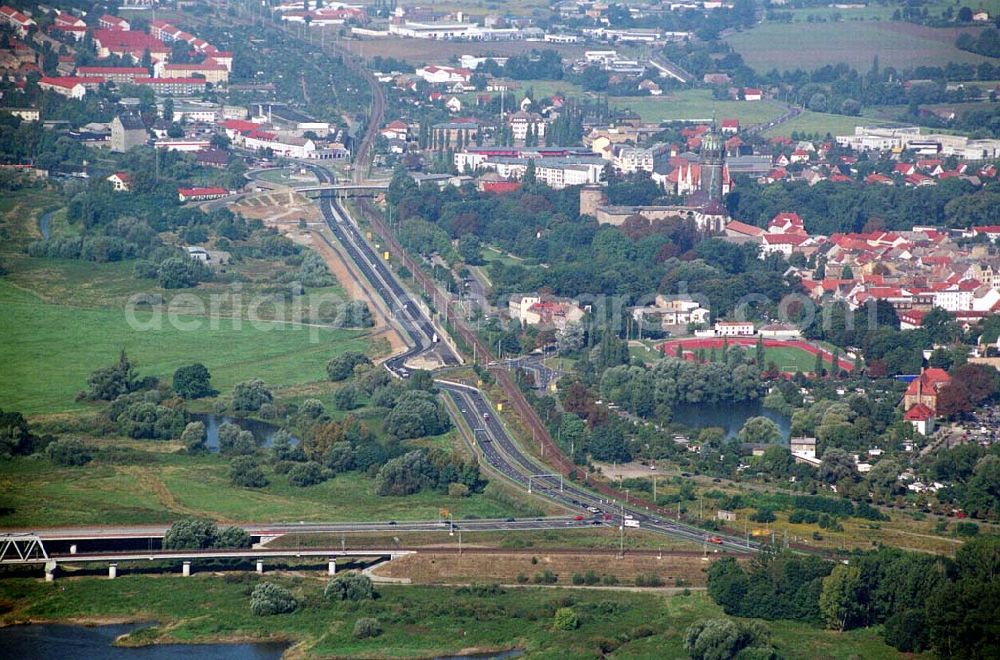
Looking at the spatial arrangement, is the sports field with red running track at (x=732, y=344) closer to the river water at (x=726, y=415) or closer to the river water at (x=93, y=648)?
the river water at (x=726, y=415)

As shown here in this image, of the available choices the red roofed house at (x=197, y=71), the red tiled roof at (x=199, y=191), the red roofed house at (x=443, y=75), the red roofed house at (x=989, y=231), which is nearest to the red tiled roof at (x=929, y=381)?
the red roofed house at (x=989, y=231)

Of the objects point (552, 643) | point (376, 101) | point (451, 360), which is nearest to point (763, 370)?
point (451, 360)

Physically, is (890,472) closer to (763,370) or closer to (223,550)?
(763,370)

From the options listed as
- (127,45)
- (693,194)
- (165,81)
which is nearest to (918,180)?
(693,194)

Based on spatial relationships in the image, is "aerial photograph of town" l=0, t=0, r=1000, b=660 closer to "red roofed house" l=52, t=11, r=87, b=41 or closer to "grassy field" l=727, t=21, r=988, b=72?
"red roofed house" l=52, t=11, r=87, b=41

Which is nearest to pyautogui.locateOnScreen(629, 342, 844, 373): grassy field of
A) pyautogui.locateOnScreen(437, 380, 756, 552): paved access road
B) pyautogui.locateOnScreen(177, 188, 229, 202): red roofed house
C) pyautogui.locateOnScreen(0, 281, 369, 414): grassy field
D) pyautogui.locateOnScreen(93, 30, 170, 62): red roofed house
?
pyautogui.locateOnScreen(437, 380, 756, 552): paved access road

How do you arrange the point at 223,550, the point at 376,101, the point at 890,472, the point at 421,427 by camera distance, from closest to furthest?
the point at 223,550 → the point at 890,472 → the point at 421,427 → the point at 376,101

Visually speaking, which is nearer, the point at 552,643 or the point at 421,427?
the point at 552,643

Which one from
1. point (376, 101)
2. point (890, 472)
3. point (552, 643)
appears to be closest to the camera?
point (552, 643)
